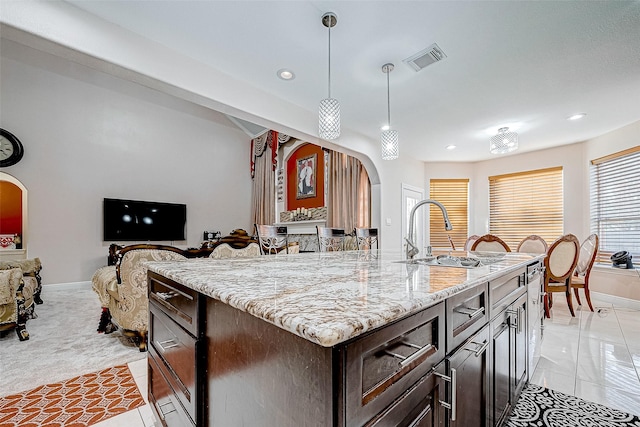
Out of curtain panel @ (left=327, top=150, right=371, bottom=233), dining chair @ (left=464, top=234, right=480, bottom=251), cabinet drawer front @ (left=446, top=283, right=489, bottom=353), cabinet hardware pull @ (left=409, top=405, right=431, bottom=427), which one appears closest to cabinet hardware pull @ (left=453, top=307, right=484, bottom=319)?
cabinet drawer front @ (left=446, top=283, right=489, bottom=353)

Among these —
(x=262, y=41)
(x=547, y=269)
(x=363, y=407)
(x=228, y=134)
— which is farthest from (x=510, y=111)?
(x=228, y=134)

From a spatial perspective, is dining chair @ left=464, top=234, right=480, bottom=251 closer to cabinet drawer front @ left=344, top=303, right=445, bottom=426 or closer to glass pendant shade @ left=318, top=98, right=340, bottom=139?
glass pendant shade @ left=318, top=98, right=340, bottom=139

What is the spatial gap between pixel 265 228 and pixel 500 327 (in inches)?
64.2

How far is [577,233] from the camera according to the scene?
459 cm

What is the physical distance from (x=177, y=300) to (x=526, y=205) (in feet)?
19.8

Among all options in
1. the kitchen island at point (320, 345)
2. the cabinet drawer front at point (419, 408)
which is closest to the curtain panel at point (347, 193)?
the kitchen island at point (320, 345)

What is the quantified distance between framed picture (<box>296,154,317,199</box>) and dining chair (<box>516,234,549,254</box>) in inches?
144

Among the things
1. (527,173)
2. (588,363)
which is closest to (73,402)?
(588,363)

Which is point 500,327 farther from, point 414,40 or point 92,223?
point 92,223

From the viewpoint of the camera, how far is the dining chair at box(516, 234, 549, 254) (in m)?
4.26

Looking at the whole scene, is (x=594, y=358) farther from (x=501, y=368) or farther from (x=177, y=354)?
(x=177, y=354)

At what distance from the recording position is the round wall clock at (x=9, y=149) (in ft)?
14.5

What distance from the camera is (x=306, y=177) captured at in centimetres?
600

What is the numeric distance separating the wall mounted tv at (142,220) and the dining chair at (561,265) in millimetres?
6314
